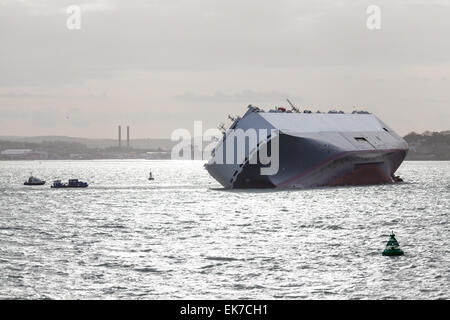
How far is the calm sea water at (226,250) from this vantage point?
3766cm

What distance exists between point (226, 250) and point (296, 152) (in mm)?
58379

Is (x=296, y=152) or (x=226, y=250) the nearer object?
(x=226, y=250)

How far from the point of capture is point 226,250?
51.5 m

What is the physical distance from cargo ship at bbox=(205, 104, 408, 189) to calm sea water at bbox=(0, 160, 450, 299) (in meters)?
12.1

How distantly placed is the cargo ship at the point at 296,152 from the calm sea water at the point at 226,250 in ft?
39.8

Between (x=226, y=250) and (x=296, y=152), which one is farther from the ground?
(x=296, y=152)

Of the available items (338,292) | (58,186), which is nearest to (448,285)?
(338,292)

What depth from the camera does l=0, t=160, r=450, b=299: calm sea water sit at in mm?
37656

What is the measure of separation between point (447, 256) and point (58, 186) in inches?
4097

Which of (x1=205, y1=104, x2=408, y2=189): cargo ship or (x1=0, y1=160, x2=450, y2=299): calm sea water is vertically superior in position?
(x1=205, y1=104, x2=408, y2=189): cargo ship

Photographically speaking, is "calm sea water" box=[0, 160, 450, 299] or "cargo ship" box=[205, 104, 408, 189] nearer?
"calm sea water" box=[0, 160, 450, 299]

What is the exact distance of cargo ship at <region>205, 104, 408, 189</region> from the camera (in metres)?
107
